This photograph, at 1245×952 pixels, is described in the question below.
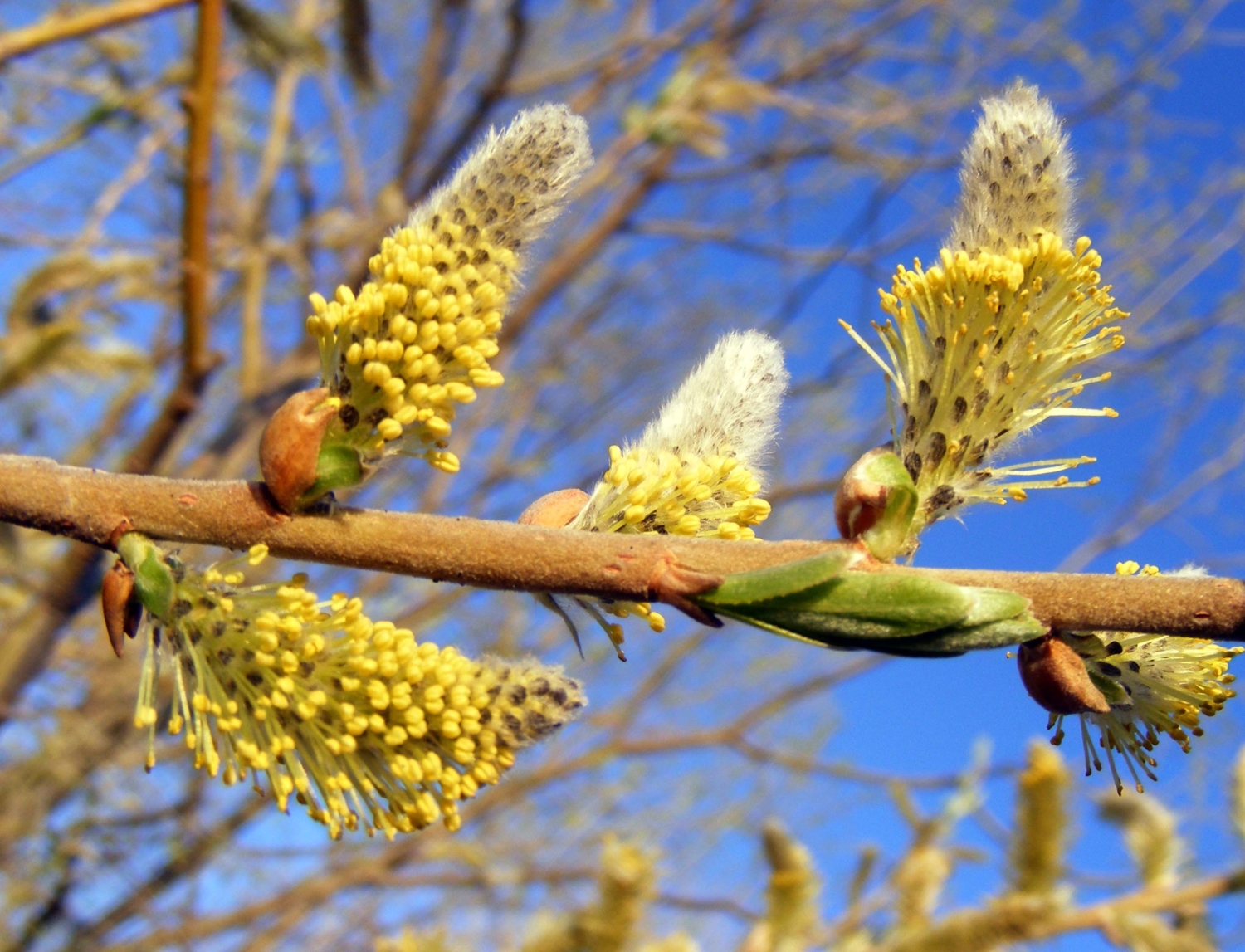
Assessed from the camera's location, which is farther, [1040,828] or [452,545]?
[1040,828]

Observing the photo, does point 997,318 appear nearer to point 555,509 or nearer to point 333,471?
point 555,509

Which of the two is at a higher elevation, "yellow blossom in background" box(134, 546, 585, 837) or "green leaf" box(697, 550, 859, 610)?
"green leaf" box(697, 550, 859, 610)

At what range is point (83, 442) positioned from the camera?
4852mm

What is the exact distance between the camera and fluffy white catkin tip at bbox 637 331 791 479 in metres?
1.19

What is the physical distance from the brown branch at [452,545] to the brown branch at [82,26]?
1.82m

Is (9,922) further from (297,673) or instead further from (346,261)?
(297,673)

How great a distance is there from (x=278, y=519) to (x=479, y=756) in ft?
1.03

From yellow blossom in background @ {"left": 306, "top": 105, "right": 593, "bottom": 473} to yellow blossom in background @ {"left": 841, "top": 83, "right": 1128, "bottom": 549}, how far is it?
0.39 m

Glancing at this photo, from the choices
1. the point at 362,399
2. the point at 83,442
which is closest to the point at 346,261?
the point at 83,442

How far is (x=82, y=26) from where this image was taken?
2.37m

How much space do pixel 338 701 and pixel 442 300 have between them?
0.43 m

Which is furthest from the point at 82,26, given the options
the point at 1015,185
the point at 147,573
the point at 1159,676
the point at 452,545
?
the point at 1159,676

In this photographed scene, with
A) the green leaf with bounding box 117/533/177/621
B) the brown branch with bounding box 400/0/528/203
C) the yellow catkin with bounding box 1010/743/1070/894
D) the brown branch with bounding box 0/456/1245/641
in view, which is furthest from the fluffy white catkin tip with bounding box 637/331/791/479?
the brown branch with bounding box 400/0/528/203

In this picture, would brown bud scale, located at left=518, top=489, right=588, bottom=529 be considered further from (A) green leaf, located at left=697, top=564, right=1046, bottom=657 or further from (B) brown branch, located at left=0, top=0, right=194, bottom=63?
(B) brown branch, located at left=0, top=0, right=194, bottom=63
